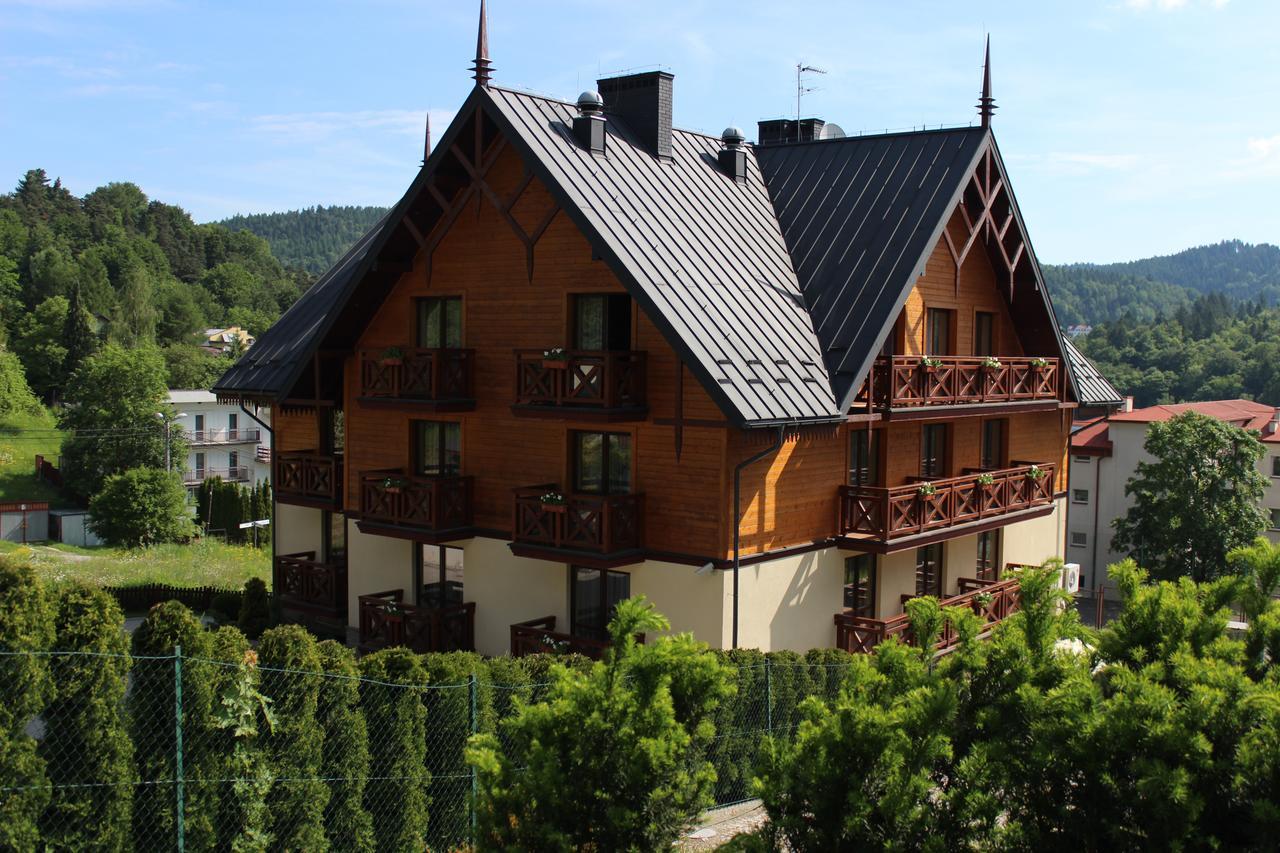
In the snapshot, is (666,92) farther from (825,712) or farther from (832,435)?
(825,712)

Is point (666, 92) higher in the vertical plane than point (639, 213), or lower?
higher

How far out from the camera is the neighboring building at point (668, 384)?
19516 millimetres

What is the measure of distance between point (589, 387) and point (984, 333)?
10598mm

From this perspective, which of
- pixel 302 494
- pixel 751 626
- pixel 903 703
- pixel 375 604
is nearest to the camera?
pixel 903 703

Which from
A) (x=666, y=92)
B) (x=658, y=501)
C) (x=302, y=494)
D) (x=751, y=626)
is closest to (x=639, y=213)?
(x=666, y=92)

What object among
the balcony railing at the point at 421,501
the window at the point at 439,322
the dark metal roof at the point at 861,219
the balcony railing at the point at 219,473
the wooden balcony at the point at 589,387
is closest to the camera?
the wooden balcony at the point at 589,387

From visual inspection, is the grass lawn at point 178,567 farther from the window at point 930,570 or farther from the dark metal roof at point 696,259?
the window at point 930,570

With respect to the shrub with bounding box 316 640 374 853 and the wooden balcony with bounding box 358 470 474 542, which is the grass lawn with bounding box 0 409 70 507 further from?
the shrub with bounding box 316 640 374 853

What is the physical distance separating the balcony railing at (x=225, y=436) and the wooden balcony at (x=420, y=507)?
70.7m

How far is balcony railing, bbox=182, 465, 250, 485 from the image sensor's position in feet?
299

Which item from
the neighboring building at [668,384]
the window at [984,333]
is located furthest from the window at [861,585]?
the window at [984,333]

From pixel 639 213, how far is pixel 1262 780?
49.4 feet

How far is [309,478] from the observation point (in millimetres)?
26141

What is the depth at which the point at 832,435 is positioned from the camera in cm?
2036
